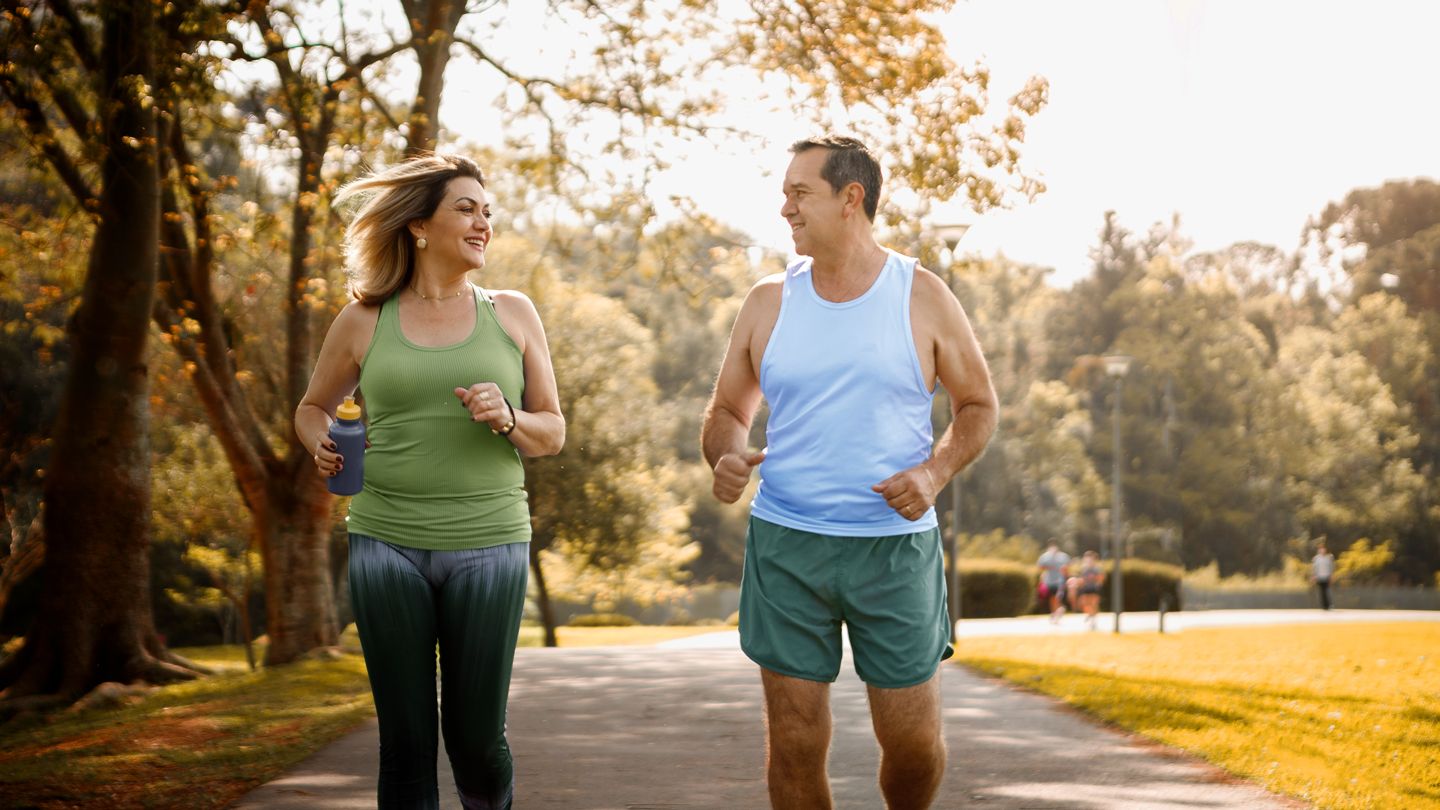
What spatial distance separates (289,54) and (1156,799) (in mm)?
12879

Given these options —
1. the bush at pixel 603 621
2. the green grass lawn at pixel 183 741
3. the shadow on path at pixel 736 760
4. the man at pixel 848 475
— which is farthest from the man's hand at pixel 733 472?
the bush at pixel 603 621

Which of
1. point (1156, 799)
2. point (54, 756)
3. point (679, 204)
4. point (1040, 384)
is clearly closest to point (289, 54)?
point (679, 204)

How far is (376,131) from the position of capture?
17562mm

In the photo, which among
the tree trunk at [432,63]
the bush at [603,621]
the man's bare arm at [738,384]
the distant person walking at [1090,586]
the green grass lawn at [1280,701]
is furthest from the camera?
the bush at [603,621]

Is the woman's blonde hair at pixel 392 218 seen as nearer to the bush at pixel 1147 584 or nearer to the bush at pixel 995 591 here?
the bush at pixel 995 591

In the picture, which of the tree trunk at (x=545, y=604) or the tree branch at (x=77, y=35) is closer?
the tree branch at (x=77, y=35)

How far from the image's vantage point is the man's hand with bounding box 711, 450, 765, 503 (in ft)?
12.9

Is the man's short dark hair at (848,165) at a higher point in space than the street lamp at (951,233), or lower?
lower

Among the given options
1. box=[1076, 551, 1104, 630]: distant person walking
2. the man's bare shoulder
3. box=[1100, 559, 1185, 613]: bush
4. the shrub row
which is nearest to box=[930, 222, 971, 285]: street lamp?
the man's bare shoulder

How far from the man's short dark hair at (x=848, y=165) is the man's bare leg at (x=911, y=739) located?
129cm

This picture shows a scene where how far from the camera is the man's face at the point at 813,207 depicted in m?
4.23

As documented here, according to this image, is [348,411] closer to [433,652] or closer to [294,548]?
[433,652]

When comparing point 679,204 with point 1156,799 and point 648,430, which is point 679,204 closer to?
point 1156,799

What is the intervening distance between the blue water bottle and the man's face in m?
1.27
